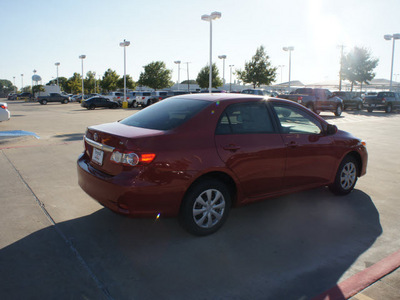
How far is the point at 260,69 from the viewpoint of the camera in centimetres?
5203

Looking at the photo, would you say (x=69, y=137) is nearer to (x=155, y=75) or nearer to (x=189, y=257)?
(x=189, y=257)

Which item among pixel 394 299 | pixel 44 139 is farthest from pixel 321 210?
pixel 44 139

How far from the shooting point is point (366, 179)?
6656mm

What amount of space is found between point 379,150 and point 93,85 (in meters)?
95.1

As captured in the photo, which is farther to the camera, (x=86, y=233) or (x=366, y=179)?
(x=366, y=179)

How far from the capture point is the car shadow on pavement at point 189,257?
2.95 m

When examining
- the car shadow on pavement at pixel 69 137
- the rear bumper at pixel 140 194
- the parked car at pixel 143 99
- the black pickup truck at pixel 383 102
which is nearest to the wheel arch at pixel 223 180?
the rear bumper at pixel 140 194

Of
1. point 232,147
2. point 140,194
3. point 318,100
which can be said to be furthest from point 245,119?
point 318,100

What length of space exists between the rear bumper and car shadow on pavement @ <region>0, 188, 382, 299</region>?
45 cm

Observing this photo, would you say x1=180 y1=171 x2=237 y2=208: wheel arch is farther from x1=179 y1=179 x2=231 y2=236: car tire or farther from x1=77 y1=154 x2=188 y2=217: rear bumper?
x1=77 y1=154 x2=188 y2=217: rear bumper

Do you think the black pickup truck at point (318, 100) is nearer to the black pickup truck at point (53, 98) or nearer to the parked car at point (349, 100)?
the parked car at point (349, 100)

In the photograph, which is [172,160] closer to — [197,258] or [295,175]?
[197,258]

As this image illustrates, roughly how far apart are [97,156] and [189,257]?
59.4 inches

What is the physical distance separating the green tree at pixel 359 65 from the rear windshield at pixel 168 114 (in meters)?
56.3
